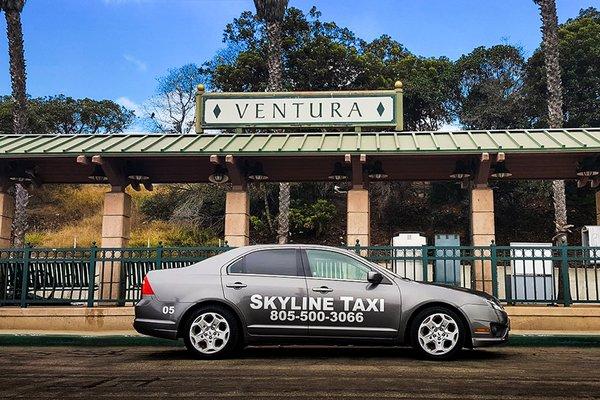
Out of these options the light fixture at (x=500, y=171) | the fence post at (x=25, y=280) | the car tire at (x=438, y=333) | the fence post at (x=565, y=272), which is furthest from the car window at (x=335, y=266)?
the light fixture at (x=500, y=171)

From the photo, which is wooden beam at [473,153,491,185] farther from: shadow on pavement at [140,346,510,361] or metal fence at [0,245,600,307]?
shadow on pavement at [140,346,510,361]

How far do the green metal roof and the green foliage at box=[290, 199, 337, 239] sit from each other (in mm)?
17235

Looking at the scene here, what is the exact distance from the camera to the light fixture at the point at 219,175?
1523 cm

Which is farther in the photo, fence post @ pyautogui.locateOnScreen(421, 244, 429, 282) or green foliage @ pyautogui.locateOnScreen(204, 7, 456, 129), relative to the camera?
green foliage @ pyautogui.locateOnScreen(204, 7, 456, 129)

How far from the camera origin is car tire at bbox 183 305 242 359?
7941mm

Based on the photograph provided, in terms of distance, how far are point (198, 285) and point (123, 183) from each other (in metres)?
8.13

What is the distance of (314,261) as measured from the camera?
8.26 meters

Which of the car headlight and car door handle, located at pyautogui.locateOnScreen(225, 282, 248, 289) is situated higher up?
car door handle, located at pyautogui.locateOnScreen(225, 282, 248, 289)

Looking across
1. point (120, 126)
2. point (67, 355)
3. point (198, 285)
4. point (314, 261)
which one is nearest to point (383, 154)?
point (314, 261)

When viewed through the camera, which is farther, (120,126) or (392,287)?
(120,126)

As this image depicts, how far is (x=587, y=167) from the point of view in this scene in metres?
14.8

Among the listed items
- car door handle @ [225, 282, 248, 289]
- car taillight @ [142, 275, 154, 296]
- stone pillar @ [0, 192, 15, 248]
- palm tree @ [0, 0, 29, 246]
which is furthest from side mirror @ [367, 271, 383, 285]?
palm tree @ [0, 0, 29, 246]

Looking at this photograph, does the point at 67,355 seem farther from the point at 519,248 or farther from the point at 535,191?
the point at 535,191

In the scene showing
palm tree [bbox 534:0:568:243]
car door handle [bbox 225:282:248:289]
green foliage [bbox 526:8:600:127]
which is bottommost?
car door handle [bbox 225:282:248:289]
